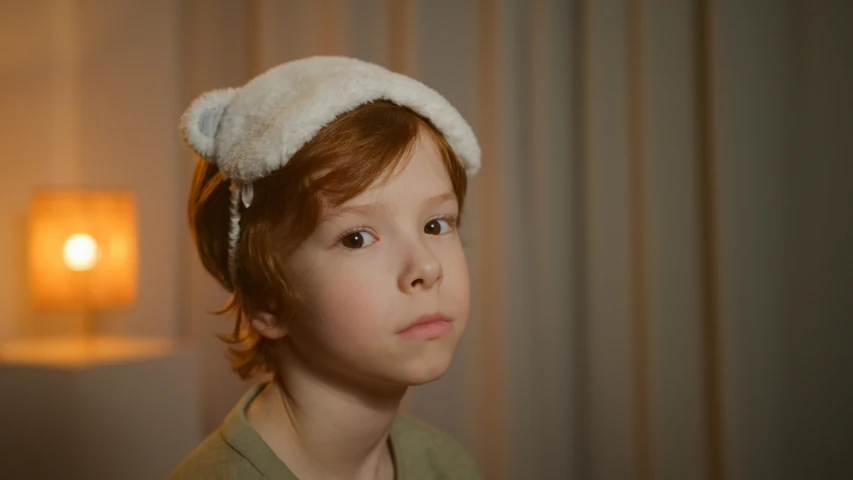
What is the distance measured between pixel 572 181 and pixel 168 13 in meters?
1.52

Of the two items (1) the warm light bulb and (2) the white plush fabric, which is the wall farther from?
(2) the white plush fabric

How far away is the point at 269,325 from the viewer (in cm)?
84

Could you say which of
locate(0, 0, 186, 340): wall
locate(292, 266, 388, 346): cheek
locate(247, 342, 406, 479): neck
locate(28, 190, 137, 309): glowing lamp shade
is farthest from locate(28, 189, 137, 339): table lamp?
locate(292, 266, 388, 346): cheek

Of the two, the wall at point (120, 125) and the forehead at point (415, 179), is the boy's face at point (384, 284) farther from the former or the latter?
the wall at point (120, 125)

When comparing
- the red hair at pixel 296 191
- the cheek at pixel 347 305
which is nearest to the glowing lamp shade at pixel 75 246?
the red hair at pixel 296 191

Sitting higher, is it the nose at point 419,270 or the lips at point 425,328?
the nose at point 419,270

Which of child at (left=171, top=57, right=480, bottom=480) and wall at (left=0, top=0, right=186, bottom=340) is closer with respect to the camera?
child at (left=171, top=57, right=480, bottom=480)

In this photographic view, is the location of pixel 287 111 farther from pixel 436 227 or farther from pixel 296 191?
pixel 436 227

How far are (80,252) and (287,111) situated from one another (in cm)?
143

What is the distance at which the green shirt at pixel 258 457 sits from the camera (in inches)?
30.8

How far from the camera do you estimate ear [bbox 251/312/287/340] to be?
0.83 m

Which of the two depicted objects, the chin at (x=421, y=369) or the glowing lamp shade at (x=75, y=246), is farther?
the glowing lamp shade at (x=75, y=246)

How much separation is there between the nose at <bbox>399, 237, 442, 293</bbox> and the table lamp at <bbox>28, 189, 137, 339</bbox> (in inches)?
57.7

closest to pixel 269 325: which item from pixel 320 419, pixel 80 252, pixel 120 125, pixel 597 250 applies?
pixel 320 419
